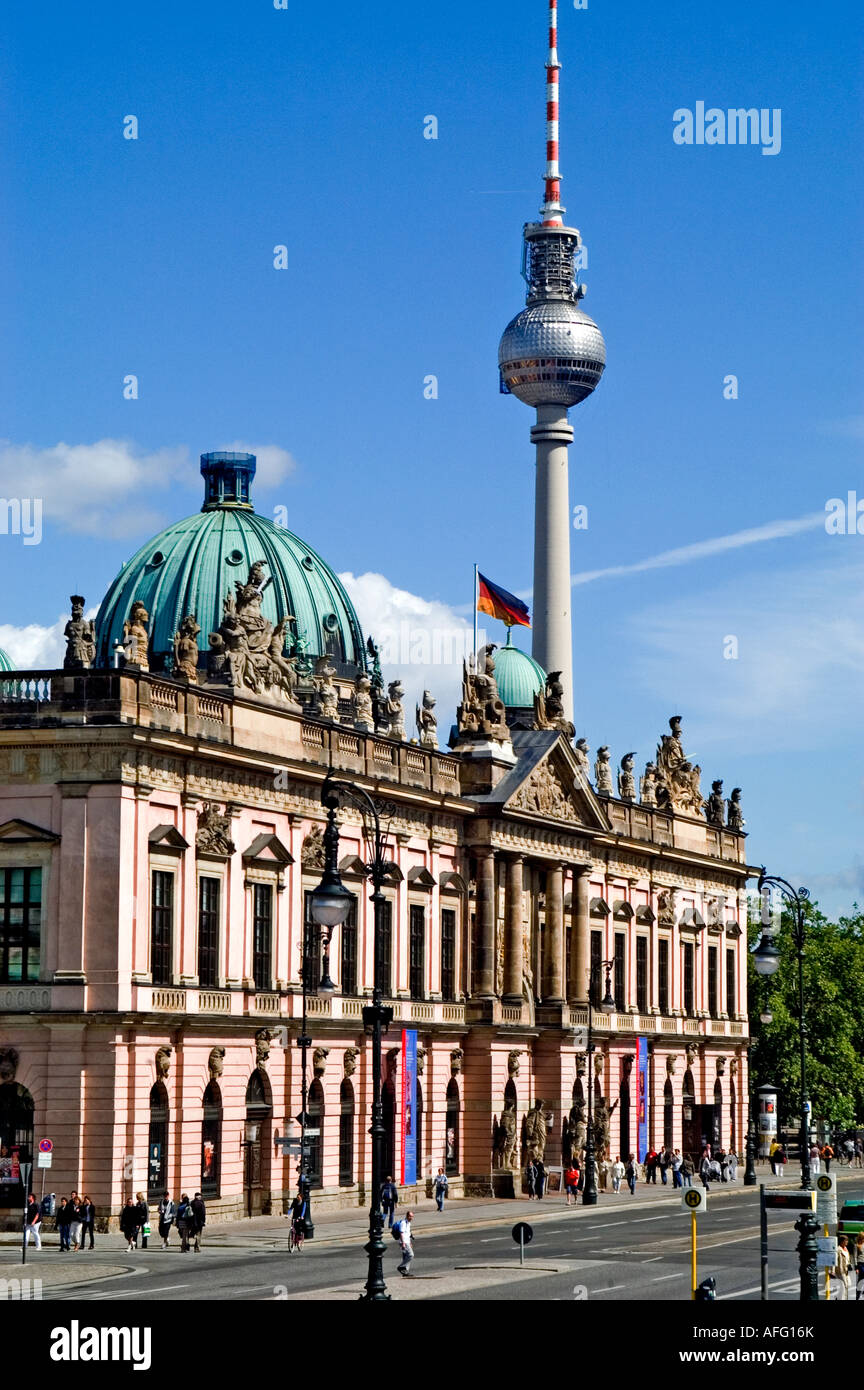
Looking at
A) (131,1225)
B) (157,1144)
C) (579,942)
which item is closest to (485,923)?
(579,942)

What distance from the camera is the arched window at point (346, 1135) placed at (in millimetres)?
81000

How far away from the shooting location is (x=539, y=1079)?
323 ft

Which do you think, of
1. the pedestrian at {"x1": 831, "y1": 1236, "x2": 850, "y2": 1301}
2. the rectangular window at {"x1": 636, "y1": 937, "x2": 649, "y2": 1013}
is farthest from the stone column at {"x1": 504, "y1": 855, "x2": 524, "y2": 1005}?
the pedestrian at {"x1": 831, "y1": 1236, "x2": 850, "y2": 1301}

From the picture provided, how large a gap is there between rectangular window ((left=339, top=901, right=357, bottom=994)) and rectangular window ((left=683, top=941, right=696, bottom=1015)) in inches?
1610

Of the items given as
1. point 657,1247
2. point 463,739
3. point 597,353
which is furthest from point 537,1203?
point 597,353

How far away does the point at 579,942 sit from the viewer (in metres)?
102

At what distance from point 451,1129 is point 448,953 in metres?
6.97

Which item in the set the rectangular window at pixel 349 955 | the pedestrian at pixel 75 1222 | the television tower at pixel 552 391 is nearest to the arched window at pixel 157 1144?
the pedestrian at pixel 75 1222

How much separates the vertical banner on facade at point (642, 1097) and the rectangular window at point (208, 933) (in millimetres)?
40410

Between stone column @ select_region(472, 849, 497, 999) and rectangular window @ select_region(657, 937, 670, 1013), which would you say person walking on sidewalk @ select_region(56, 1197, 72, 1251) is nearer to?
stone column @ select_region(472, 849, 497, 999)

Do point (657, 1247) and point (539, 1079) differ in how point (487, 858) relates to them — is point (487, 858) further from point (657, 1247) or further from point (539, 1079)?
point (657, 1247)

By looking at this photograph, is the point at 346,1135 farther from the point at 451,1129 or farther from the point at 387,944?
the point at 451,1129

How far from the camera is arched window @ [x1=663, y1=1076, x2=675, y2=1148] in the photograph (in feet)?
376
